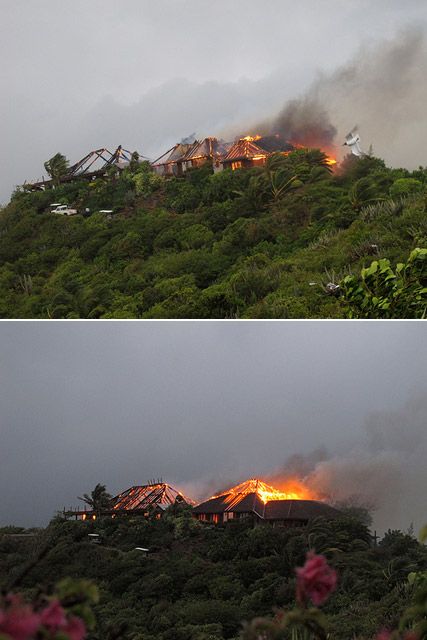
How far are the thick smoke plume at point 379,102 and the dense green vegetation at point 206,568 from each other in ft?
10.8

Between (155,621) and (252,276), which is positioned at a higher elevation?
(252,276)

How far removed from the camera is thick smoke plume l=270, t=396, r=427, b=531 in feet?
8.22

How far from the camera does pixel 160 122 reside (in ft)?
18.0

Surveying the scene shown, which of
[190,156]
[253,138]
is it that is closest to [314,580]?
[253,138]

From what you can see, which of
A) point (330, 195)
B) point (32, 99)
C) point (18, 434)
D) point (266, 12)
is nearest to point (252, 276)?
point (330, 195)

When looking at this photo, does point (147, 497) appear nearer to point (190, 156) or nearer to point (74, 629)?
point (74, 629)

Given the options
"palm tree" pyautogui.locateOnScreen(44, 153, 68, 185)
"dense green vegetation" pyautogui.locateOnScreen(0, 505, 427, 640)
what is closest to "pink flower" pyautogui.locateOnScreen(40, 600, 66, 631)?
"dense green vegetation" pyautogui.locateOnScreen(0, 505, 427, 640)

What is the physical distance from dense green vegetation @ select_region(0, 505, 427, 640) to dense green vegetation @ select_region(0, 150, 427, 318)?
1992mm

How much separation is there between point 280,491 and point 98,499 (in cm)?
58

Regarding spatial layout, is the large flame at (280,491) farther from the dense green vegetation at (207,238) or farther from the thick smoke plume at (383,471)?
the dense green vegetation at (207,238)

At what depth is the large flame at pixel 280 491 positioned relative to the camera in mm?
2514

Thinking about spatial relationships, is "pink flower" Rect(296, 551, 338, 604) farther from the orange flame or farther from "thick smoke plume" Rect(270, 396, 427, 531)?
the orange flame

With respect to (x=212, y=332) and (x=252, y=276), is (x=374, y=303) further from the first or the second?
(x=252, y=276)

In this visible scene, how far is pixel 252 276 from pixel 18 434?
2528 mm
